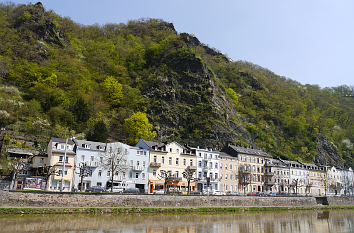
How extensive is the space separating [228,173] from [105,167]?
32.0 meters

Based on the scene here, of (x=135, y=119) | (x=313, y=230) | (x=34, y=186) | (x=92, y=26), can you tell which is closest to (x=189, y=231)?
(x=313, y=230)

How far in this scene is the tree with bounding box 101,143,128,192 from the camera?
54653mm

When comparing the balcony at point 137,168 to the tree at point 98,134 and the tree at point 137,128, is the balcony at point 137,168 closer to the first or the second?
the tree at point 98,134

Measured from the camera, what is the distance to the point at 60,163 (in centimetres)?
5116

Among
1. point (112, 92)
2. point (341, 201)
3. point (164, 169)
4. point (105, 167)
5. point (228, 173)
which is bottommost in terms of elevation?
point (341, 201)

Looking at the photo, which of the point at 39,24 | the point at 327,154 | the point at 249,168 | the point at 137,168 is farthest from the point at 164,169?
the point at 327,154

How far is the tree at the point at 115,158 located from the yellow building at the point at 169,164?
5762 mm

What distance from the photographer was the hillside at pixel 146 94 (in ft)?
251

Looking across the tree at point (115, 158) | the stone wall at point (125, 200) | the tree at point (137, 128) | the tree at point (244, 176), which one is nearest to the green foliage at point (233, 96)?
the tree at point (244, 176)

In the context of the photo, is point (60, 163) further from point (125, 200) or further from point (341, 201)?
point (341, 201)

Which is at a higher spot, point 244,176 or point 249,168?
point 249,168

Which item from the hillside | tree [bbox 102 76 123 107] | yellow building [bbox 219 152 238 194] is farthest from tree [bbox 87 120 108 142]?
yellow building [bbox 219 152 238 194]

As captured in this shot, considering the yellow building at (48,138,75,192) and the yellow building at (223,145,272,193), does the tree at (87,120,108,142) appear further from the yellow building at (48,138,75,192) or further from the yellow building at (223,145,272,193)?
the yellow building at (223,145,272,193)

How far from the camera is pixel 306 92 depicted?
15975 cm
